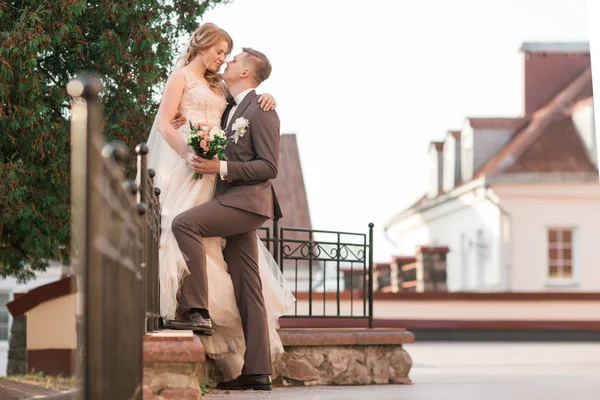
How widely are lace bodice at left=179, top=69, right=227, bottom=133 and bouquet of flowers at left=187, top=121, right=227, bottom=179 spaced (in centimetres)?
38

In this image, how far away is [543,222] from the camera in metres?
35.4

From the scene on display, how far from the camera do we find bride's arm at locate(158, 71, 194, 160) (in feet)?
24.0

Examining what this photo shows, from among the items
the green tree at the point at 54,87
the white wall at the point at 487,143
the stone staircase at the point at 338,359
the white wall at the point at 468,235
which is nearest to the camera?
the stone staircase at the point at 338,359

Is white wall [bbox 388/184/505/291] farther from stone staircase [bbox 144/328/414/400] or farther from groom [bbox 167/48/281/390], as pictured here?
groom [bbox 167/48/281/390]

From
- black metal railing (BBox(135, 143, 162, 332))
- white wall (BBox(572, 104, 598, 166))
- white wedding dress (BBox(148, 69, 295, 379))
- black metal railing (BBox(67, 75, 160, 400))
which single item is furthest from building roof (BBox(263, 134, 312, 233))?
black metal railing (BBox(67, 75, 160, 400))

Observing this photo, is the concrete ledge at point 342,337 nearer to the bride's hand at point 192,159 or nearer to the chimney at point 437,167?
the bride's hand at point 192,159

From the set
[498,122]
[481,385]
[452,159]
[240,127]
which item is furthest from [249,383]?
[452,159]

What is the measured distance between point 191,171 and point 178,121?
0.35 m

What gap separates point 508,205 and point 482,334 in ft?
17.9

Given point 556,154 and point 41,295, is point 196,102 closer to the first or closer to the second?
point 41,295

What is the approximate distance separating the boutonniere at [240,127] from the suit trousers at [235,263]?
1.56 ft

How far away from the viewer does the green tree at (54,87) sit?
12.6 m

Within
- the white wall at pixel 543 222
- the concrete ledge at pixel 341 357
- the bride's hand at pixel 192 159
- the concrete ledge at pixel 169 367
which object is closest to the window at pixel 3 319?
the white wall at pixel 543 222

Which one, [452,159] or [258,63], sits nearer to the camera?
[258,63]
